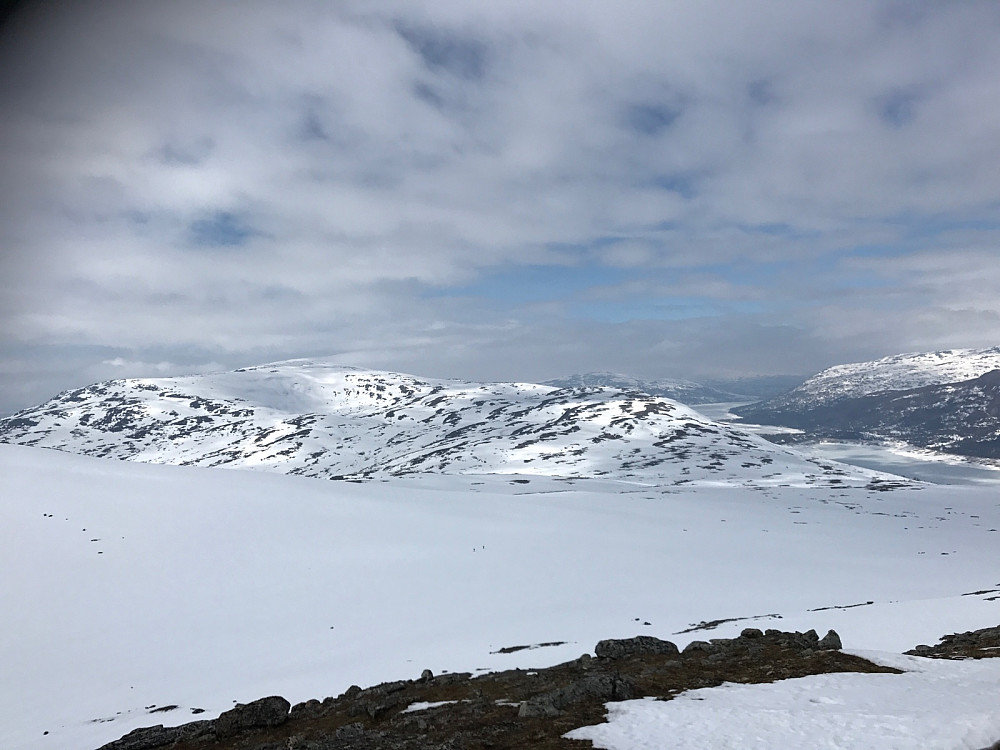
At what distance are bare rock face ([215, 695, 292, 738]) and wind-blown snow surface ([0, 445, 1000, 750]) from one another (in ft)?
23.8

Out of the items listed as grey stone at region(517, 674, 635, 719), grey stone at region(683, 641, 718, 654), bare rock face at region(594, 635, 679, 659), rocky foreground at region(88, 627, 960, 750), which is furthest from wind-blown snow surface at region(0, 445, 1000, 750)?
grey stone at region(683, 641, 718, 654)

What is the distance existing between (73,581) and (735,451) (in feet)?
559

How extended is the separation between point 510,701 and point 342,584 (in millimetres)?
27796

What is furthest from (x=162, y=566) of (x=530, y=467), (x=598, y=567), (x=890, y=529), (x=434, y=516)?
(x=530, y=467)

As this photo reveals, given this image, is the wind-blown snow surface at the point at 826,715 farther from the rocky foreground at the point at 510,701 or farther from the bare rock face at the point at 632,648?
the bare rock face at the point at 632,648

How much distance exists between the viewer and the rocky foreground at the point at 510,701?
44.7 ft

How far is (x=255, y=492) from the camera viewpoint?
5741 cm

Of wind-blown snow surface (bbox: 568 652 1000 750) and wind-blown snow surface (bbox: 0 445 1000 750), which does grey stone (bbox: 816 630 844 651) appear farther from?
wind-blown snow surface (bbox: 0 445 1000 750)

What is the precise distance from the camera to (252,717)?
16.7 metres

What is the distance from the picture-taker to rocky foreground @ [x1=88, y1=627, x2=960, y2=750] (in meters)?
13.6

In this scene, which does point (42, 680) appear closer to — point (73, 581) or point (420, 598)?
point (73, 581)

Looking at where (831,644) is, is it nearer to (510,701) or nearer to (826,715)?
(826,715)

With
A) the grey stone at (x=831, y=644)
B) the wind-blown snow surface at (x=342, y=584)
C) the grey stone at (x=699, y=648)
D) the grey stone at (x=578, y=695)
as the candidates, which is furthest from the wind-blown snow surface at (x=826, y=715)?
the grey stone at (x=699, y=648)

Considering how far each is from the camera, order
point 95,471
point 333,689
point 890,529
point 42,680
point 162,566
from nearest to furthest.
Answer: point 333,689
point 42,680
point 162,566
point 95,471
point 890,529
